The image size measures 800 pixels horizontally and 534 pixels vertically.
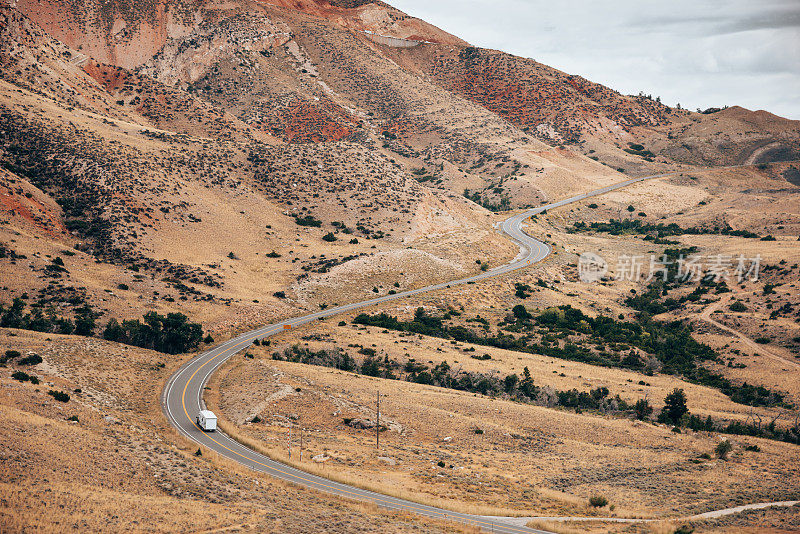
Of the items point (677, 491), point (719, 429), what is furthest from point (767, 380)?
point (677, 491)

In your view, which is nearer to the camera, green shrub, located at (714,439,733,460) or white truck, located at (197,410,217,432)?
white truck, located at (197,410,217,432)

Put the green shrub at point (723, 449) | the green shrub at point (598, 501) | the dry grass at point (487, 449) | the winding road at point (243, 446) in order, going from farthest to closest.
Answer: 1. the green shrub at point (723, 449)
2. the dry grass at point (487, 449)
3. the green shrub at point (598, 501)
4. the winding road at point (243, 446)

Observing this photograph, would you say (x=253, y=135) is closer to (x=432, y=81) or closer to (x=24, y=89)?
(x=24, y=89)

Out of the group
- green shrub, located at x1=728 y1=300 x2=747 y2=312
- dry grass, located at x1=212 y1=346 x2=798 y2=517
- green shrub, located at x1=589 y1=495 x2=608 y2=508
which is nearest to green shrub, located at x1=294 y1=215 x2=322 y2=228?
dry grass, located at x1=212 y1=346 x2=798 y2=517
